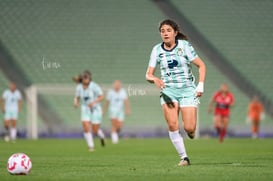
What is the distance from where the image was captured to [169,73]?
12.4 metres

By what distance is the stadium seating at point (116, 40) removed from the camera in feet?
107

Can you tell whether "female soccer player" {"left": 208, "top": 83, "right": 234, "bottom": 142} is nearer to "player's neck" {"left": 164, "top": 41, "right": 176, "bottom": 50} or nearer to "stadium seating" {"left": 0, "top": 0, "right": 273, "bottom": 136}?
"stadium seating" {"left": 0, "top": 0, "right": 273, "bottom": 136}

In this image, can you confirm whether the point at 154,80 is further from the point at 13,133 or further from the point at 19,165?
the point at 13,133

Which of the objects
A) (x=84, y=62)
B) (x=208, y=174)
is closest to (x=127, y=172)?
(x=208, y=174)

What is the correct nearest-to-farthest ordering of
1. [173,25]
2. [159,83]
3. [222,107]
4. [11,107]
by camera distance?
[159,83] < [173,25] < [222,107] < [11,107]

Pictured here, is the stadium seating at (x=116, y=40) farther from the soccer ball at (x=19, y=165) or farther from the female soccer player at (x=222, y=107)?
the soccer ball at (x=19, y=165)

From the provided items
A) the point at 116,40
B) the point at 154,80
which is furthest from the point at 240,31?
the point at 154,80

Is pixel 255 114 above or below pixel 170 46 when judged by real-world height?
above

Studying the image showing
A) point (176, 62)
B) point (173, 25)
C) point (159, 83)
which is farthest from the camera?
point (176, 62)

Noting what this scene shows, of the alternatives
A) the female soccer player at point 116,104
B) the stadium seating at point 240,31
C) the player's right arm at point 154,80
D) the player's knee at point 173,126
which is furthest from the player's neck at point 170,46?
the stadium seating at point 240,31

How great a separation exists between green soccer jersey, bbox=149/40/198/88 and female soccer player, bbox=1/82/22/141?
18576mm

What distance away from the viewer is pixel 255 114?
31375 millimetres

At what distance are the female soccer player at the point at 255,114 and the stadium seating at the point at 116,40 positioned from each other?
3.21ft

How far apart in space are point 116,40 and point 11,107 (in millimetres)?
5708
